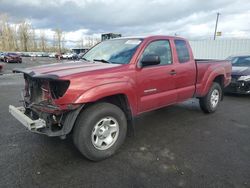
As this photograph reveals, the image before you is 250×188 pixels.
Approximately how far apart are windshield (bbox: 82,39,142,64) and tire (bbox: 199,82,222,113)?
264 centimetres

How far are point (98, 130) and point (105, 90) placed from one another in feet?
2.10

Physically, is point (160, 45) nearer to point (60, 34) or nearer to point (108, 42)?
point (108, 42)

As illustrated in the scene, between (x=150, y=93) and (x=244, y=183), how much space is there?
74.5 inches

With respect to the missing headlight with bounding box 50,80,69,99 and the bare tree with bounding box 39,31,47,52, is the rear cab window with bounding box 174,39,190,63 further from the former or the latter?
the bare tree with bounding box 39,31,47,52

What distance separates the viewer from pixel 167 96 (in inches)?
158

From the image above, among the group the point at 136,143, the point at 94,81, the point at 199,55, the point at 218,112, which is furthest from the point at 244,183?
the point at 199,55

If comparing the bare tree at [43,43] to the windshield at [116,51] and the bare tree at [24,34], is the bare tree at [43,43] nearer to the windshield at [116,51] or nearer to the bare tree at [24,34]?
the bare tree at [24,34]

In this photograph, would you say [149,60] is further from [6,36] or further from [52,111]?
[6,36]

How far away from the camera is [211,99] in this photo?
5.39 m

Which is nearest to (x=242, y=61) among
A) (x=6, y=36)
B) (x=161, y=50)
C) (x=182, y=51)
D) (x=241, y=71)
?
(x=241, y=71)

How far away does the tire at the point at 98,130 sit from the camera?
2.84 m

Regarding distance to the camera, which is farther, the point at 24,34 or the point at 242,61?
the point at 24,34

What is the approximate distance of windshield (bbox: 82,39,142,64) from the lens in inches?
139

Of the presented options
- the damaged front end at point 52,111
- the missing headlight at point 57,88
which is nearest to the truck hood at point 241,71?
the damaged front end at point 52,111
